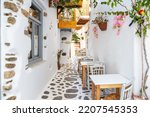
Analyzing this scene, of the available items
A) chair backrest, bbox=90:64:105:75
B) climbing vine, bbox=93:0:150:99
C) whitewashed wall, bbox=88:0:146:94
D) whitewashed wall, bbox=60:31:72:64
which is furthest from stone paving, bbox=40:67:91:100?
whitewashed wall, bbox=60:31:72:64

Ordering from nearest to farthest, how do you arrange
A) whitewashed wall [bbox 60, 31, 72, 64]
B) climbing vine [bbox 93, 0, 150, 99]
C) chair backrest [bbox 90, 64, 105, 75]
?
climbing vine [bbox 93, 0, 150, 99], chair backrest [bbox 90, 64, 105, 75], whitewashed wall [bbox 60, 31, 72, 64]

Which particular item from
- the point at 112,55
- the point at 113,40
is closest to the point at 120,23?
the point at 113,40

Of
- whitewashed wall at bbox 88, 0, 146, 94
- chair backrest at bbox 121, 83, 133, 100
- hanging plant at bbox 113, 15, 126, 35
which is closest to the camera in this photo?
chair backrest at bbox 121, 83, 133, 100

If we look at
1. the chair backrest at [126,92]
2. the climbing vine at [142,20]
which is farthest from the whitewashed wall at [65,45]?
the chair backrest at [126,92]

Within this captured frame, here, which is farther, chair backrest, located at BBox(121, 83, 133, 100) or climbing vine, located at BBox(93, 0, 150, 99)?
climbing vine, located at BBox(93, 0, 150, 99)

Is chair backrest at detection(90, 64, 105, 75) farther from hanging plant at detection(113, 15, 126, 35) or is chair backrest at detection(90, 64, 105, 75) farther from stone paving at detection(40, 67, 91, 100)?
hanging plant at detection(113, 15, 126, 35)

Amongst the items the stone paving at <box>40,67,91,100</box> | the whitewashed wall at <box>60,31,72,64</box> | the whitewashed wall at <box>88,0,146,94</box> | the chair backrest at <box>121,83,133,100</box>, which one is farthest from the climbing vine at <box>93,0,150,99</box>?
the whitewashed wall at <box>60,31,72,64</box>

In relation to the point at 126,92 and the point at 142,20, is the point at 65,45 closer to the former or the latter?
the point at 142,20

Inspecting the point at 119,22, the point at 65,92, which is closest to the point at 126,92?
the point at 119,22

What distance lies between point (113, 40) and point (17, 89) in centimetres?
280

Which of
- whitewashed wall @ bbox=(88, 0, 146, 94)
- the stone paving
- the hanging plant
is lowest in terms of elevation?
the stone paving

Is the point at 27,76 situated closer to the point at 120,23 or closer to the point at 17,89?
the point at 17,89

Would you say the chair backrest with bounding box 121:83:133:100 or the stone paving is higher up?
the chair backrest with bounding box 121:83:133:100

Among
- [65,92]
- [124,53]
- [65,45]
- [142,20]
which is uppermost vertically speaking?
[142,20]
